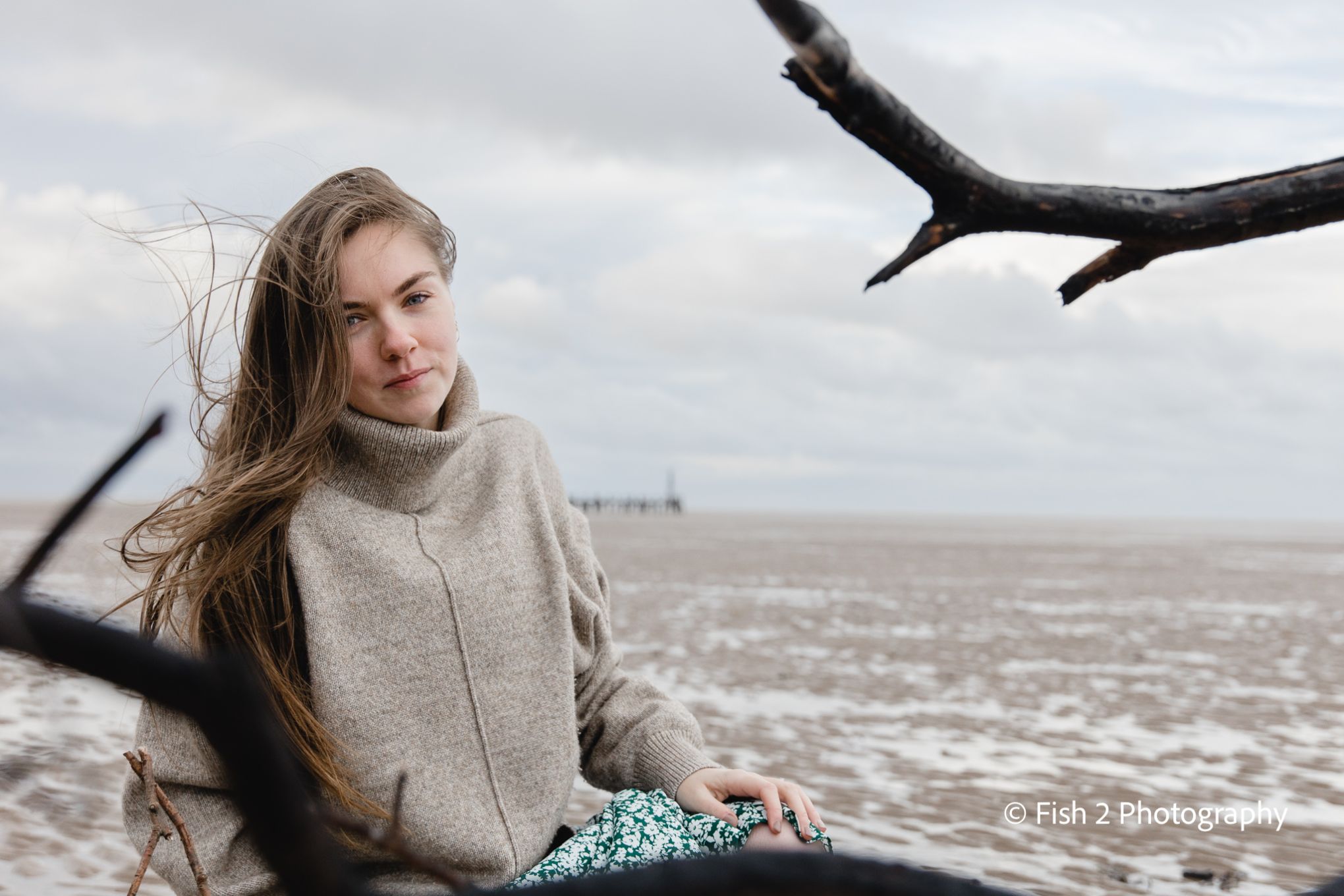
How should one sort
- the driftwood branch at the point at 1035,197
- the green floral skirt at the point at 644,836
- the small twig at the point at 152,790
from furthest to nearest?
the green floral skirt at the point at 644,836 → the small twig at the point at 152,790 → the driftwood branch at the point at 1035,197

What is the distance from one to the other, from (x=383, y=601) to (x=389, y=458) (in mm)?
320

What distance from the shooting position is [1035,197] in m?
0.96

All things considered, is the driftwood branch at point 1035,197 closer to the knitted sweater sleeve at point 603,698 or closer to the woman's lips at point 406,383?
the woman's lips at point 406,383

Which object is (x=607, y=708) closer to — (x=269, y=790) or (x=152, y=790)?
(x=152, y=790)

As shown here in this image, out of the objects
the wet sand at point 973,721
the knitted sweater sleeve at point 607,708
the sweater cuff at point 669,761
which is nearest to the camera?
the sweater cuff at point 669,761

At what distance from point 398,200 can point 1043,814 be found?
5577mm

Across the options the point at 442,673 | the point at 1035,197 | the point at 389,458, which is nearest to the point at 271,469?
the point at 389,458

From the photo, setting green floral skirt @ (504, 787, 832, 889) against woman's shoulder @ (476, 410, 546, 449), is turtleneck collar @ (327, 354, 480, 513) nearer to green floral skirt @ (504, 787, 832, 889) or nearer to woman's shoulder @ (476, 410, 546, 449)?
woman's shoulder @ (476, 410, 546, 449)

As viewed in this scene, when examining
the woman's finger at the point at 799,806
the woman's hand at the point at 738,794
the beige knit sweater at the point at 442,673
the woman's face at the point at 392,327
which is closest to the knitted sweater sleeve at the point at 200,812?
the beige knit sweater at the point at 442,673

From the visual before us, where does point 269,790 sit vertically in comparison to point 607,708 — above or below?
above

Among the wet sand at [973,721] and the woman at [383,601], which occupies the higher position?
the woman at [383,601]

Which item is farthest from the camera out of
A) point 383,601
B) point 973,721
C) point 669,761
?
point 973,721

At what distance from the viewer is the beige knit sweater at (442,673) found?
7.08 feet

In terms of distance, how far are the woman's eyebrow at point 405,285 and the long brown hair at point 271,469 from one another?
0.05 metres
